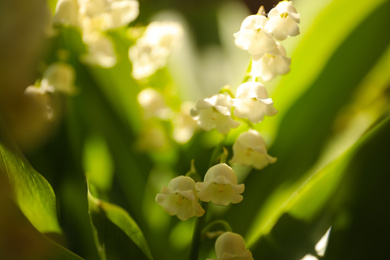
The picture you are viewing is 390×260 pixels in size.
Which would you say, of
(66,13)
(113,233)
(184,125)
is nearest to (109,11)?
(66,13)

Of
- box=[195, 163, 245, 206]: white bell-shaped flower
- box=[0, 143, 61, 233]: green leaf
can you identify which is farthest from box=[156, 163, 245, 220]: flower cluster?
box=[0, 143, 61, 233]: green leaf

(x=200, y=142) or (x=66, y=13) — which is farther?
(x=200, y=142)

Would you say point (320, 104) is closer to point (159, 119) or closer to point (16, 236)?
point (159, 119)

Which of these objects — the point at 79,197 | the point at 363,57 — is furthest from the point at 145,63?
the point at 363,57

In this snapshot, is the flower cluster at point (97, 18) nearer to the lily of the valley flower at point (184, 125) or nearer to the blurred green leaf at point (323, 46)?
the lily of the valley flower at point (184, 125)

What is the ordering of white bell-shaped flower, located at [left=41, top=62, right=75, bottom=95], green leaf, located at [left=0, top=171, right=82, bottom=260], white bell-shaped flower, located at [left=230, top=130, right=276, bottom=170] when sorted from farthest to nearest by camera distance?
white bell-shaped flower, located at [left=41, top=62, right=75, bottom=95]
white bell-shaped flower, located at [left=230, top=130, right=276, bottom=170]
green leaf, located at [left=0, top=171, right=82, bottom=260]

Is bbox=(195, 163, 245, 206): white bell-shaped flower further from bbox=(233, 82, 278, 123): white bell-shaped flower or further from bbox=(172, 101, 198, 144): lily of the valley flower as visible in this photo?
bbox=(172, 101, 198, 144): lily of the valley flower

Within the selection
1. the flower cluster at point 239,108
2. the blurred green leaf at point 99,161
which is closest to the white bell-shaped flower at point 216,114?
the flower cluster at point 239,108
